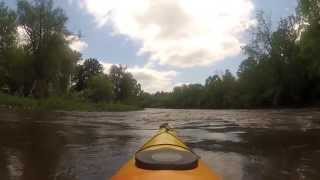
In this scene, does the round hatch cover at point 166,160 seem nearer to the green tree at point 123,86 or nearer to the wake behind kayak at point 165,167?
the wake behind kayak at point 165,167

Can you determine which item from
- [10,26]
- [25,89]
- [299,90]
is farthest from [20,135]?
[299,90]

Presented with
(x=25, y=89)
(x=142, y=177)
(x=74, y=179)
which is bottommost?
(x=74, y=179)

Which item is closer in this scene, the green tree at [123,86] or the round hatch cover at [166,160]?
the round hatch cover at [166,160]

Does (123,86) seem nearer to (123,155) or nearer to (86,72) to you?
(86,72)

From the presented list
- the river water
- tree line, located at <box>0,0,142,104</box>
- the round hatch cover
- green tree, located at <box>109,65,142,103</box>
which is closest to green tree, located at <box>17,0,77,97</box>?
tree line, located at <box>0,0,142,104</box>

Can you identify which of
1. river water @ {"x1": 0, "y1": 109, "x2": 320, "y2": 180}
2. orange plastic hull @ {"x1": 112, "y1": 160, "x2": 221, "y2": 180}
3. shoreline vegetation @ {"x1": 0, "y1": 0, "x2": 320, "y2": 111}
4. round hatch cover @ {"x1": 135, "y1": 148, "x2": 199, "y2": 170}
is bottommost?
river water @ {"x1": 0, "y1": 109, "x2": 320, "y2": 180}

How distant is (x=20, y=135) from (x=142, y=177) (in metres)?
9.83

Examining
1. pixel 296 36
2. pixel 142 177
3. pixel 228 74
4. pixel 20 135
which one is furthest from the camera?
pixel 228 74

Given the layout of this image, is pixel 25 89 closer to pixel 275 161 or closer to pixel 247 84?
pixel 247 84

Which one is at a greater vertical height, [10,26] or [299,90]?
[10,26]

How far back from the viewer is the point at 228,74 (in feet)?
335

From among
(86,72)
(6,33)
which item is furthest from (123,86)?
(6,33)

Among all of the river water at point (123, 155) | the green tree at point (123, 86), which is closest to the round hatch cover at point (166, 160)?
the river water at point (123, 155)

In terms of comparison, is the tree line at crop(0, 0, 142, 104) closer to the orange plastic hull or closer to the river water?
the river water
